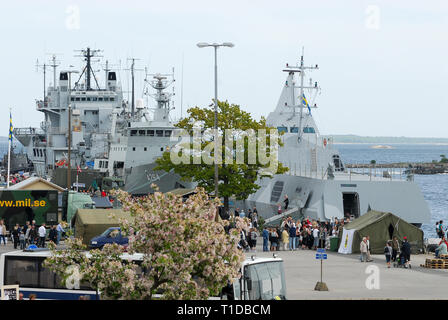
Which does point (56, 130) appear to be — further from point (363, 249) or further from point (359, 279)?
point (359, 279)

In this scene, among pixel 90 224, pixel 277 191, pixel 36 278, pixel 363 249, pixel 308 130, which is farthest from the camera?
pixel 308 130

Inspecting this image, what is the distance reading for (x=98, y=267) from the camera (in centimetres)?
1432

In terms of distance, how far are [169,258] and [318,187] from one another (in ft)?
102

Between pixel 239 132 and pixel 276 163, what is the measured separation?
257 cm

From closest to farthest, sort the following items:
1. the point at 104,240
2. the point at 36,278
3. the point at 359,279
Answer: the point at 36,278
the point at 359,279
the point at 104,240

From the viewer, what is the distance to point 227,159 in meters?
42.3

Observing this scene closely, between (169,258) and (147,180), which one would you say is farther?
(147,180)

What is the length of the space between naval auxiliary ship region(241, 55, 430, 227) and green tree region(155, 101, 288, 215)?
9.13 feet

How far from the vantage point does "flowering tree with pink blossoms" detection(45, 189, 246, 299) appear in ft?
45.5

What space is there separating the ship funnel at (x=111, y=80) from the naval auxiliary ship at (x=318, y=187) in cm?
3641

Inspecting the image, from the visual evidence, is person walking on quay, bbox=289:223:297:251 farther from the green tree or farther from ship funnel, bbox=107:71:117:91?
ship funnel, bbox=107:71:117:91

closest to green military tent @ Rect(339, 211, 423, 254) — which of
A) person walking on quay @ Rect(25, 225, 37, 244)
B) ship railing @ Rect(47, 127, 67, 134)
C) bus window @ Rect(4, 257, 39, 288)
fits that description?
person walking on quay @ Rect(25, 225, 37, 244)

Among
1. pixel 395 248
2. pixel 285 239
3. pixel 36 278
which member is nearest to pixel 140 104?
pixel 285 239

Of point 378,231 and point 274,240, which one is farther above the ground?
point 378,231
